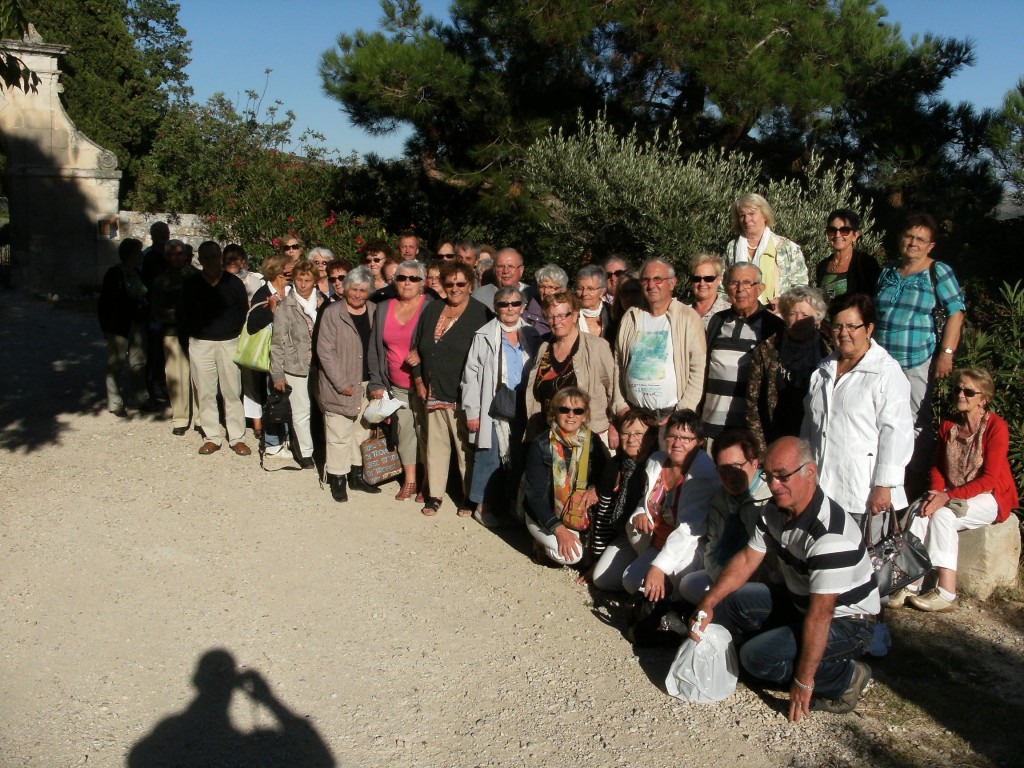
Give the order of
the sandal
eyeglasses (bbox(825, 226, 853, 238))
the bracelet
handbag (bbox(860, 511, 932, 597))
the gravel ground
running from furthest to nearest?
the sandal
eyeglasses (bbox(825, 226, 853, 238))
handbag (bbox(860, 511, 932, 597))
the bracelet
the gravel ground

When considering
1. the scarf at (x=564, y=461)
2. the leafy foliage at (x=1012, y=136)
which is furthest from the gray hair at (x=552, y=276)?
the leafy foliage at (x=1012, y=136)

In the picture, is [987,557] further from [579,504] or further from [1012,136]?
[1012,136]

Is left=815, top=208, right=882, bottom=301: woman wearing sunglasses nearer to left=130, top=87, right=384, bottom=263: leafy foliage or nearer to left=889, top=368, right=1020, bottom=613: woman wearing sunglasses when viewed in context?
left=889, top=368, right=1020, bottom=613: woman wearing sunglasses

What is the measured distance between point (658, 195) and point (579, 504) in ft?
14.2

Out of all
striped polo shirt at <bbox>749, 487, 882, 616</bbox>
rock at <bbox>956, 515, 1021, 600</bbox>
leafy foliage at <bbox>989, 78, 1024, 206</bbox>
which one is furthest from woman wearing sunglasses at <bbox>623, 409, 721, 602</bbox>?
leafy foliage at <bbox>989, 78, 1024, 206</bbox>

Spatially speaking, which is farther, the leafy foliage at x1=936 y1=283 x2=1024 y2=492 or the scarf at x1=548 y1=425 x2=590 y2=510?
the leafy foliage at x1=936 y1=283 x2=1024 y2=492

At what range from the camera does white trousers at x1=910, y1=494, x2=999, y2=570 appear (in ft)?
17.1

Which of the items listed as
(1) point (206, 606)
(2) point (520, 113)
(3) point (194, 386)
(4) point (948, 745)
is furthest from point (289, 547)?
(2) point (520, 113)

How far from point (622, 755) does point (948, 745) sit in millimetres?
1397

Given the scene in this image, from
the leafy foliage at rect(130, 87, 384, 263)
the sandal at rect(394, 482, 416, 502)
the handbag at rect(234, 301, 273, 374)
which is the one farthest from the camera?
the leafy foliage at rect(130, 87, 384, 263)

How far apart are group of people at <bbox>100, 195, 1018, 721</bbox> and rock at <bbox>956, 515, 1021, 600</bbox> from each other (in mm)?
116

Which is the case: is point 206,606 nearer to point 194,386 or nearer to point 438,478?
point 438,478

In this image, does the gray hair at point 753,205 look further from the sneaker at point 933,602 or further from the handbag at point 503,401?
the sneaker at point 933,602

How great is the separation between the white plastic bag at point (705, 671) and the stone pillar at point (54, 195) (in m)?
15.4
